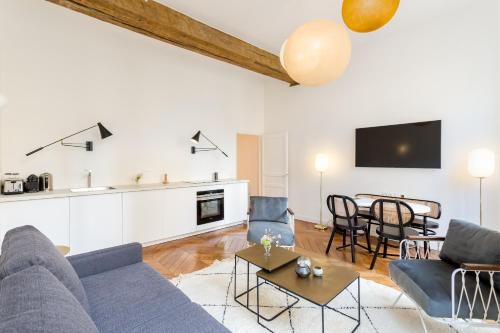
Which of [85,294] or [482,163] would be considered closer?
[85,294]

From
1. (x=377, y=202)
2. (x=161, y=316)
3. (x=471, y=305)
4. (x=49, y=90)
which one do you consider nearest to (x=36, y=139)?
(x=49, y=90)

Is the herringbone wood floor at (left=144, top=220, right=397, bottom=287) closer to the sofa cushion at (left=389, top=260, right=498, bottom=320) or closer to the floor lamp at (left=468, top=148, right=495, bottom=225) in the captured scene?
the sofa cushion at (left=389, top=260, right=498, bottom=320)

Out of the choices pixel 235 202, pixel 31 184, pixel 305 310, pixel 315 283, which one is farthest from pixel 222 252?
pixel 31 184

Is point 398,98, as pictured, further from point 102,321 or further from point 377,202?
point 102,321

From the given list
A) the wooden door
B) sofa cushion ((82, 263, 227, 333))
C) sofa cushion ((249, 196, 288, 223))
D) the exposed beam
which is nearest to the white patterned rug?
sofa cushion ((82, 263, 227, 333))

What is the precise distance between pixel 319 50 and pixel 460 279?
6.35 ft

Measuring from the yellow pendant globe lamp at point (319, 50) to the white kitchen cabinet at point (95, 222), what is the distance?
309cm

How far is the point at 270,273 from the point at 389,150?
10.3 feet

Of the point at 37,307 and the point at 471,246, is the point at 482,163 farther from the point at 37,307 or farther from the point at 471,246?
the point at 37,307

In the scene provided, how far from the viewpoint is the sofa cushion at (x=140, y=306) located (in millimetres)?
1314

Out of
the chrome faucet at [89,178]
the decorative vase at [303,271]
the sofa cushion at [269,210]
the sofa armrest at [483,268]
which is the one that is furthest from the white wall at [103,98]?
the sofa armrest at [483,268]

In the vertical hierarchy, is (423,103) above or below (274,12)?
below

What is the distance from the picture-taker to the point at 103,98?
3.83 meters

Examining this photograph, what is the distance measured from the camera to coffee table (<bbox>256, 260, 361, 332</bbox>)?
1.68 metres
